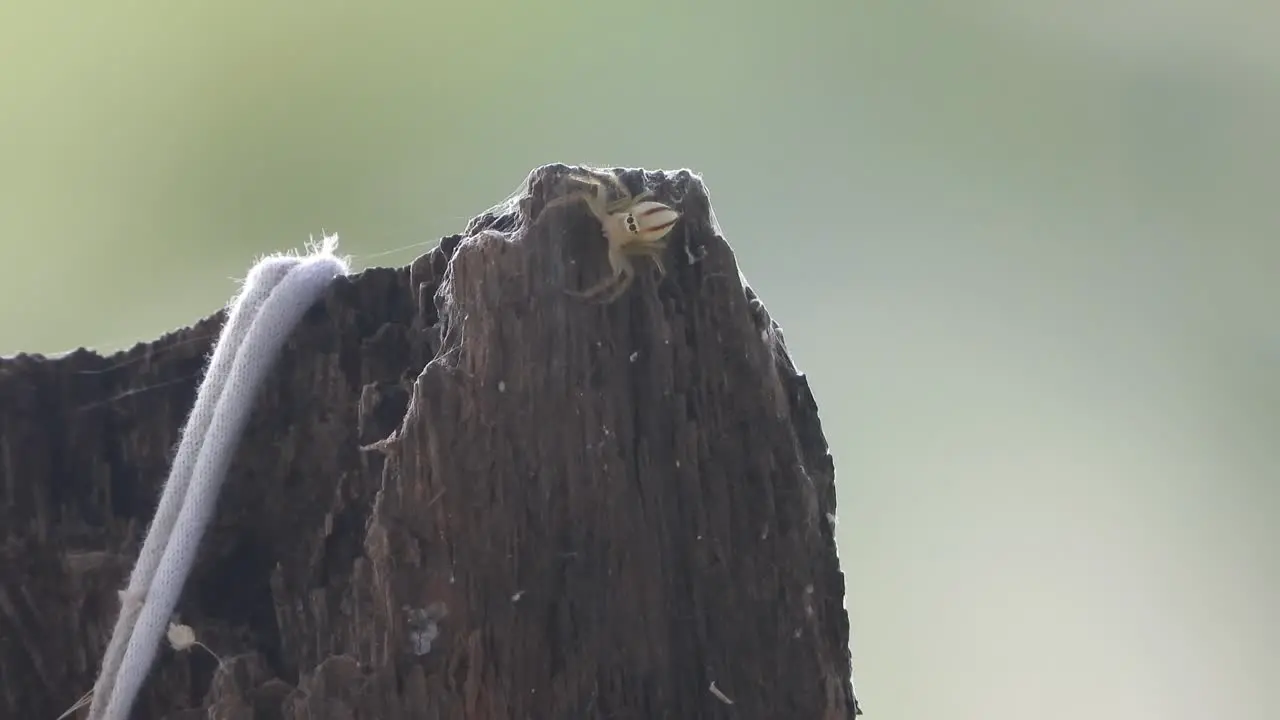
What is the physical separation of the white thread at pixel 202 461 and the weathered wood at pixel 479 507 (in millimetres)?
12

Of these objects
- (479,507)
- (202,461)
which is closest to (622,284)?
(479,507)

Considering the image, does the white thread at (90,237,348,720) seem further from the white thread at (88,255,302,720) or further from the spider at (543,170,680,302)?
the spider at (543,170,680,302)

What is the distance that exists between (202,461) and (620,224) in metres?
0.24

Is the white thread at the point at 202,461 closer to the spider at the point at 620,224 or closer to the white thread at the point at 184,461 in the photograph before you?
the white thread at the point at 184,461

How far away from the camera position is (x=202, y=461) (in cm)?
47

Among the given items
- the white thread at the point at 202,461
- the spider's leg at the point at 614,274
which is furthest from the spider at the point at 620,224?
the white thread at the point at 202,461

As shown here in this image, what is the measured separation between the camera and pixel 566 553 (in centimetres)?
44

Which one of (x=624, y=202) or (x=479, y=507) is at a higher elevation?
(x=624, y=202)

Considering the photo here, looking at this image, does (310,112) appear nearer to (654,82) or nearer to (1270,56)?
(654,82)

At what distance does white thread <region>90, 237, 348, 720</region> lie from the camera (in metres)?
0.45

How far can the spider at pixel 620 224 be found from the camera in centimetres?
45

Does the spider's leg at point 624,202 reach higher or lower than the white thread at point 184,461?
higher

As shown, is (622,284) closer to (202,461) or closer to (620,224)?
(620,224)

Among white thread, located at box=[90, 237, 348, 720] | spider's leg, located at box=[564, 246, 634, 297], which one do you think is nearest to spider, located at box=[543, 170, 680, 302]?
spider's leg, located at box=[564, 246, 634, 297]
